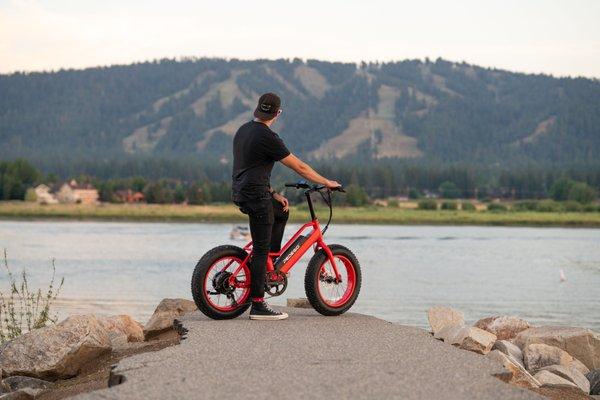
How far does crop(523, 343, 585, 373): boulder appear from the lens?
12.5 m

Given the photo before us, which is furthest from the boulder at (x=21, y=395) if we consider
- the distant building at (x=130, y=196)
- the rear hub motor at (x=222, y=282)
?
the distant building at (x=130, y=196)

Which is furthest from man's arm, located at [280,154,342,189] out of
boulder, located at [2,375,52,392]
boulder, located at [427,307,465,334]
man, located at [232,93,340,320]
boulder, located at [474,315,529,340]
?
boulder, located at [474,315,529,340]

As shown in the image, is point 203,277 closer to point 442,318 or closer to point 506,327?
A: point 442,318

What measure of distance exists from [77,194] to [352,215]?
69.6 metres

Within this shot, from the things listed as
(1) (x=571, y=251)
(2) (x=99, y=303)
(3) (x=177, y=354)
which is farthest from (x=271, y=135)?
(1) (x=571, y=251)

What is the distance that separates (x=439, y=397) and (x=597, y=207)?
5819 inches

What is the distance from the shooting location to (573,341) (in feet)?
45.3

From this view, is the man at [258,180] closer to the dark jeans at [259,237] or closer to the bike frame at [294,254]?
the dark jeans at [259,237]

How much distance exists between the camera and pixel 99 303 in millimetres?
27953

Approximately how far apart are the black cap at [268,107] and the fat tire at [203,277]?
4.64 feet

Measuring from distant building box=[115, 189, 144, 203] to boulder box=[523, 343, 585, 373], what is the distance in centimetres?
15770

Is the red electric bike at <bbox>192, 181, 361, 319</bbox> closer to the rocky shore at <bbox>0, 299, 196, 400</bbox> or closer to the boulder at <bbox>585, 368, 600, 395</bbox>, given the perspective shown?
the rocky shore at <bbox>0, 299, 196, 400</bbox>

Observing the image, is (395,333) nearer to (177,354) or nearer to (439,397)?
(177,354)

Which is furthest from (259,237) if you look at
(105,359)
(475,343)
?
(475,343)
